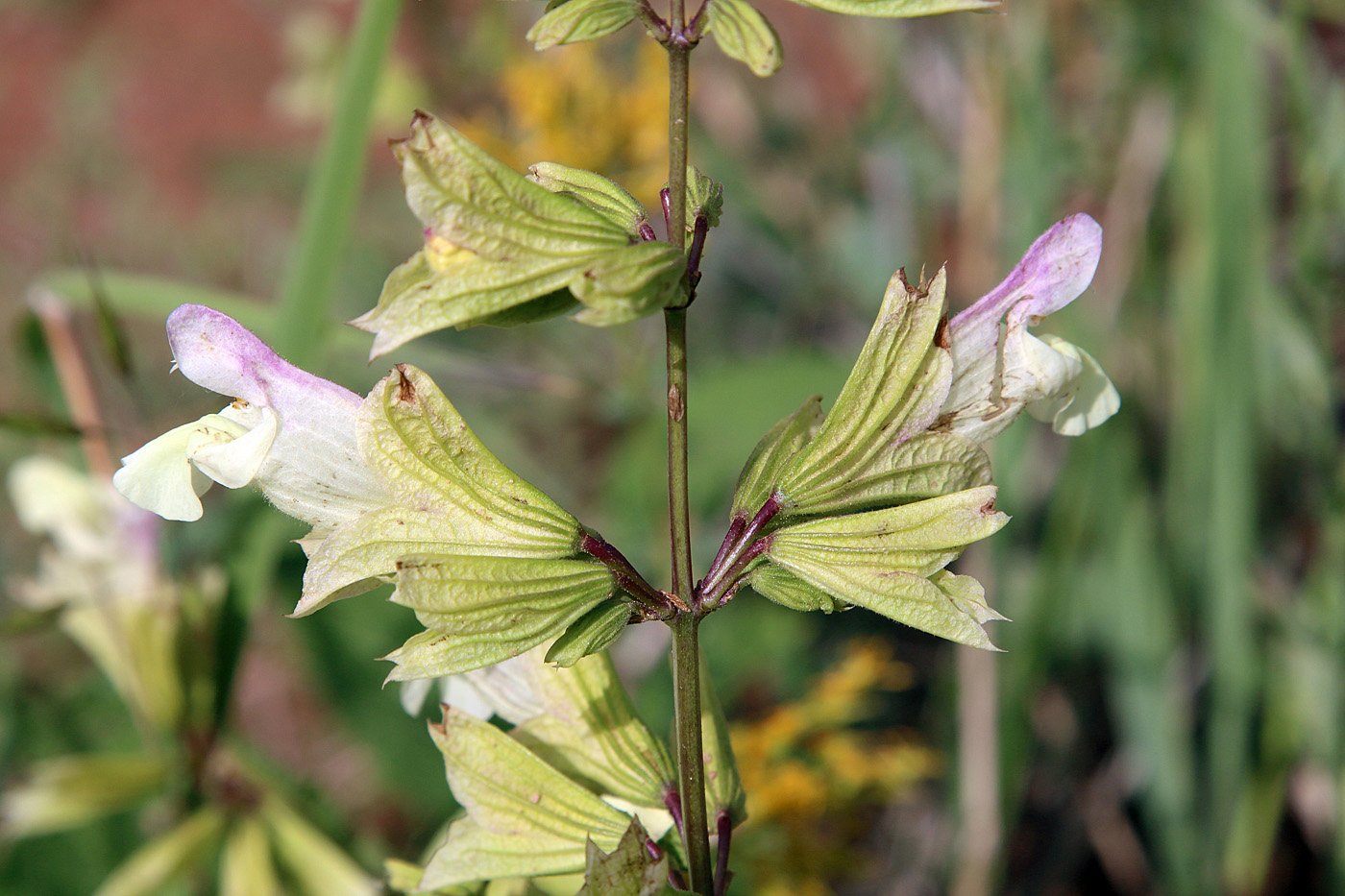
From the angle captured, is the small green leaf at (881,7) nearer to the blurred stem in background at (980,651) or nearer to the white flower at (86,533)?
the white flower at (86,533)

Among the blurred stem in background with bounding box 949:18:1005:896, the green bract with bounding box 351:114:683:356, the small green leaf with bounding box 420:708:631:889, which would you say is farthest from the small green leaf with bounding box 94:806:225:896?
the blurred stem in background with bounding box 949:18:1005:896

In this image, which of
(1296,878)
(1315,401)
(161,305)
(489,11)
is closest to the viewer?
(161,305)

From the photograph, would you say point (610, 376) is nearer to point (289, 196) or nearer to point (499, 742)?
point (499, 742)

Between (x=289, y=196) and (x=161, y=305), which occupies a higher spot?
(x=289, y=196)

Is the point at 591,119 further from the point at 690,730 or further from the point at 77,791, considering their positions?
the point at 690,730

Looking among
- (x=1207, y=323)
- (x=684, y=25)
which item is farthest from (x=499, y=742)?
(x=1207, y=323)

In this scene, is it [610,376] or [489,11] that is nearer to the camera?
[610,376]

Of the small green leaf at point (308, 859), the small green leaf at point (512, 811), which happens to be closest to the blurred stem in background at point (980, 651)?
the small green leaf at point (308, 859)

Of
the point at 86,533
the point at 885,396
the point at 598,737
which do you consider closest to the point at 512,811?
the point at 598,737
